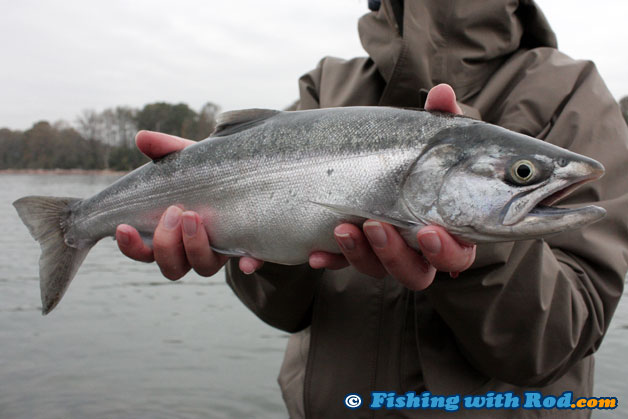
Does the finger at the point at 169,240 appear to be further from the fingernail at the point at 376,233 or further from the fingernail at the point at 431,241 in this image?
the fingernail at the point at 431,241

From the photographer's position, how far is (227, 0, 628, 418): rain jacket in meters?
2.33

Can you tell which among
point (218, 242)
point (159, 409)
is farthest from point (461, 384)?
point (159, 409)

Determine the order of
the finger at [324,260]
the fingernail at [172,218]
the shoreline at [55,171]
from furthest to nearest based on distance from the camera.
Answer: the shoreline at [55,171] → the fingernail at [172,218] → the finger at [324,260]

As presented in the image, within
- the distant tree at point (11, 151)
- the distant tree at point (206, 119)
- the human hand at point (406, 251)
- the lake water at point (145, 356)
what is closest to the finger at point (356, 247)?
the human hand at point (406, 251)

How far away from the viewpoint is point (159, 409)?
700 centimetres

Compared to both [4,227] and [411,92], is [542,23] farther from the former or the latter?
[4,227]

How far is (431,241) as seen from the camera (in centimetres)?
204

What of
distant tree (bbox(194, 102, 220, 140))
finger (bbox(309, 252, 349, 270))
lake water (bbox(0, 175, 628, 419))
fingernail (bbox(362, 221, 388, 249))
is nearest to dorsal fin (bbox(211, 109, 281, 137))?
finger (bbox(309, 252, 349, 270))

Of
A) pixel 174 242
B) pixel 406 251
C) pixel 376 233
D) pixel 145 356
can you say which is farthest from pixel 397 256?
pixel 145 356

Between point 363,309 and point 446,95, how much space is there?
1196mm

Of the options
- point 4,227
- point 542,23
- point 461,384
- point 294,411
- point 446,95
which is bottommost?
point 4,227

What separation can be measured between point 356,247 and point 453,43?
1483 mm

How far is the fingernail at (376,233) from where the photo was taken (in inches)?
83.8

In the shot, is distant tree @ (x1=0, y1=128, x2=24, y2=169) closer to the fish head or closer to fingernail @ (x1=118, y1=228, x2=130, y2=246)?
fingernail @ (x1=118, y1=228, x2=130, y2=246)
